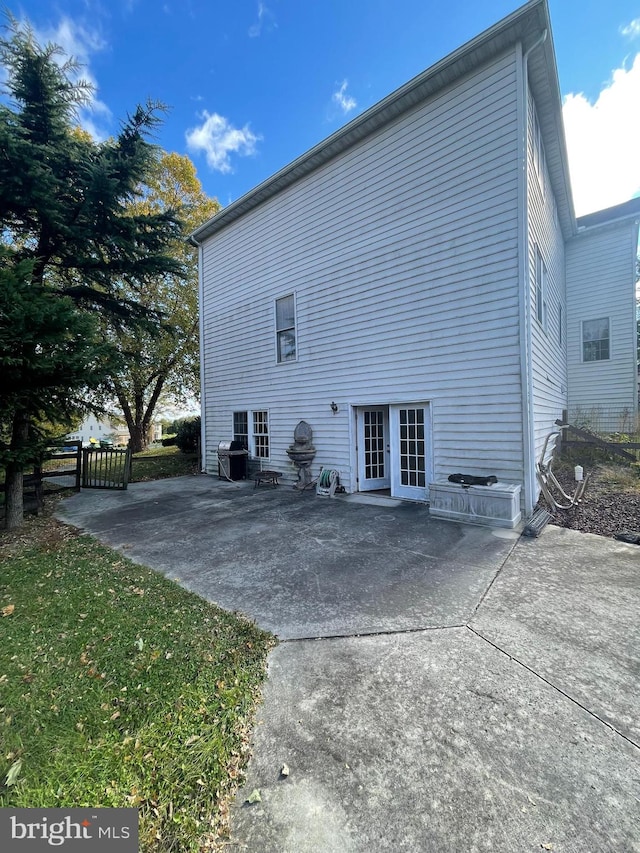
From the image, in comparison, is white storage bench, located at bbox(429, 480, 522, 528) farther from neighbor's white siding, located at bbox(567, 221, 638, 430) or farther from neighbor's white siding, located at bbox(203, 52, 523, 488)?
neighbor's white siding, located at bbox(567, 221, 638, 430)

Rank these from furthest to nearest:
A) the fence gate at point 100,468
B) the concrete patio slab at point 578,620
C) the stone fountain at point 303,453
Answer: the fence gate at point 100,468, the stone fountain at point 303,453, the concrete patio slab at point 578,620

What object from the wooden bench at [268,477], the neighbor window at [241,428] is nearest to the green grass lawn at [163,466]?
the neighbor window at [241,428]

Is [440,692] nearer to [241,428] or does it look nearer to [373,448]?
[373,448]

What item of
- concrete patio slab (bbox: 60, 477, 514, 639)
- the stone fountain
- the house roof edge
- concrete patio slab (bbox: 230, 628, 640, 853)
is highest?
the house roof edge

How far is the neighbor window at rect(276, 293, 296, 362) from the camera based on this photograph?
898 centimetres

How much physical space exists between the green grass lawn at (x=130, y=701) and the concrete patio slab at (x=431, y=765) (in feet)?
0.63

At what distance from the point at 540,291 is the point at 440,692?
7.66 metres

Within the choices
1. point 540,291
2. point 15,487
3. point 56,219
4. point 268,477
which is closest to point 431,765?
point 15,487

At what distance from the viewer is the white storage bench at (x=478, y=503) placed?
17.1 feet

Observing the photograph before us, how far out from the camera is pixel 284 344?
30.2ft

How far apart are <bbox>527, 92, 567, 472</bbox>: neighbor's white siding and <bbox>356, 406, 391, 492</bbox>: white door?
9.71 feet

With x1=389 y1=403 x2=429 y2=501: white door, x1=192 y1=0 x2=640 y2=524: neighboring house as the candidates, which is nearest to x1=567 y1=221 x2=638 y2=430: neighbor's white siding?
x1=192 y1=0 x2=640 y2=524: neighboring house

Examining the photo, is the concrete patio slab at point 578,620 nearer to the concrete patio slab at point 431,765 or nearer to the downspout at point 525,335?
the concrete patio slab at point 431,765

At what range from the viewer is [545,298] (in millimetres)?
7922
